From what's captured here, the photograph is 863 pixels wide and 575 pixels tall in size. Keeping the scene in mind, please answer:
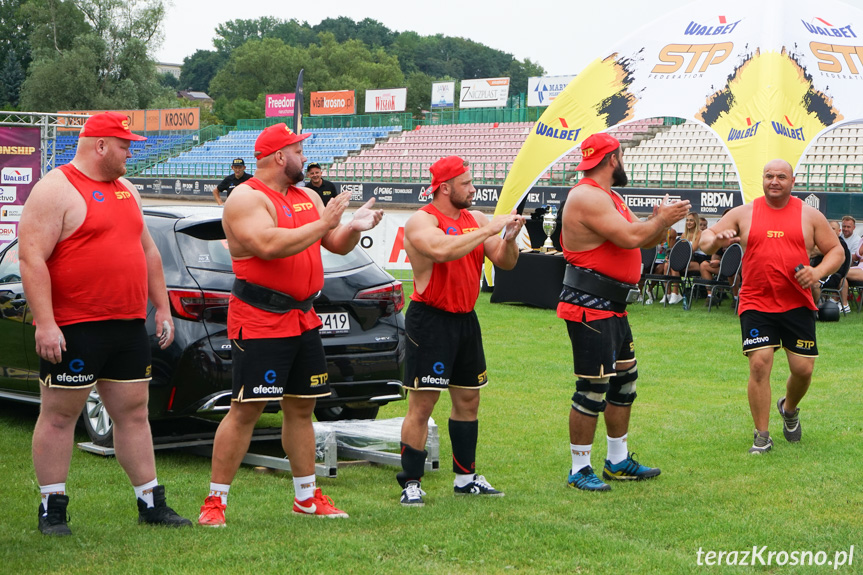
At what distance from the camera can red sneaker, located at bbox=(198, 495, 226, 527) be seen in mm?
4590

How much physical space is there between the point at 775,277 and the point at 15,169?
11763 mm

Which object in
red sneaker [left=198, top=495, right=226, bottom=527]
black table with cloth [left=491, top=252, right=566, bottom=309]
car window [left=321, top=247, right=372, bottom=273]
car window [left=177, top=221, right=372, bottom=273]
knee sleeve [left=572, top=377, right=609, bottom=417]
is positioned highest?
car window [left=177, top=221, right=372, bottom=273]

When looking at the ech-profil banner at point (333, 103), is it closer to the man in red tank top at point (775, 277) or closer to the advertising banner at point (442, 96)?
the advertising banner at point (442, 96)

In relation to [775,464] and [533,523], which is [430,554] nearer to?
[533,523]

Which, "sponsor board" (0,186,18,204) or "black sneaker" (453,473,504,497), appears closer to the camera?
"black sneaker" (453,473,504,497)

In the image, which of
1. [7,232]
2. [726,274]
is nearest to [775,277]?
[726,274]

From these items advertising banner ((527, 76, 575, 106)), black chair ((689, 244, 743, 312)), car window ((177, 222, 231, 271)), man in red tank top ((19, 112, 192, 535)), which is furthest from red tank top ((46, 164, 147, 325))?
advertising banner ((527, 76, 575, 106))

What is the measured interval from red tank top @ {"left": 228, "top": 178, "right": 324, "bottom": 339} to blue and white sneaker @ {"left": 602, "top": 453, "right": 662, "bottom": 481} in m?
2.18

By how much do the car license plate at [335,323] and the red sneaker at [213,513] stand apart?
161 cm

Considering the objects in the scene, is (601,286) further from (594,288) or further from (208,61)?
(208,61)

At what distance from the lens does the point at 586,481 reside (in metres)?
5.57

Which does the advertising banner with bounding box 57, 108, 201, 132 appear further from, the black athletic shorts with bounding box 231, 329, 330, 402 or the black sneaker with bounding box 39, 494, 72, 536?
the black sneaker with bounding box 39, 494, 72, 536

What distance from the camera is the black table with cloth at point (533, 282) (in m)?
15.7

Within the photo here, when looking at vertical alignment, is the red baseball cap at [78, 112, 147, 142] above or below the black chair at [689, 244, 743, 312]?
above
